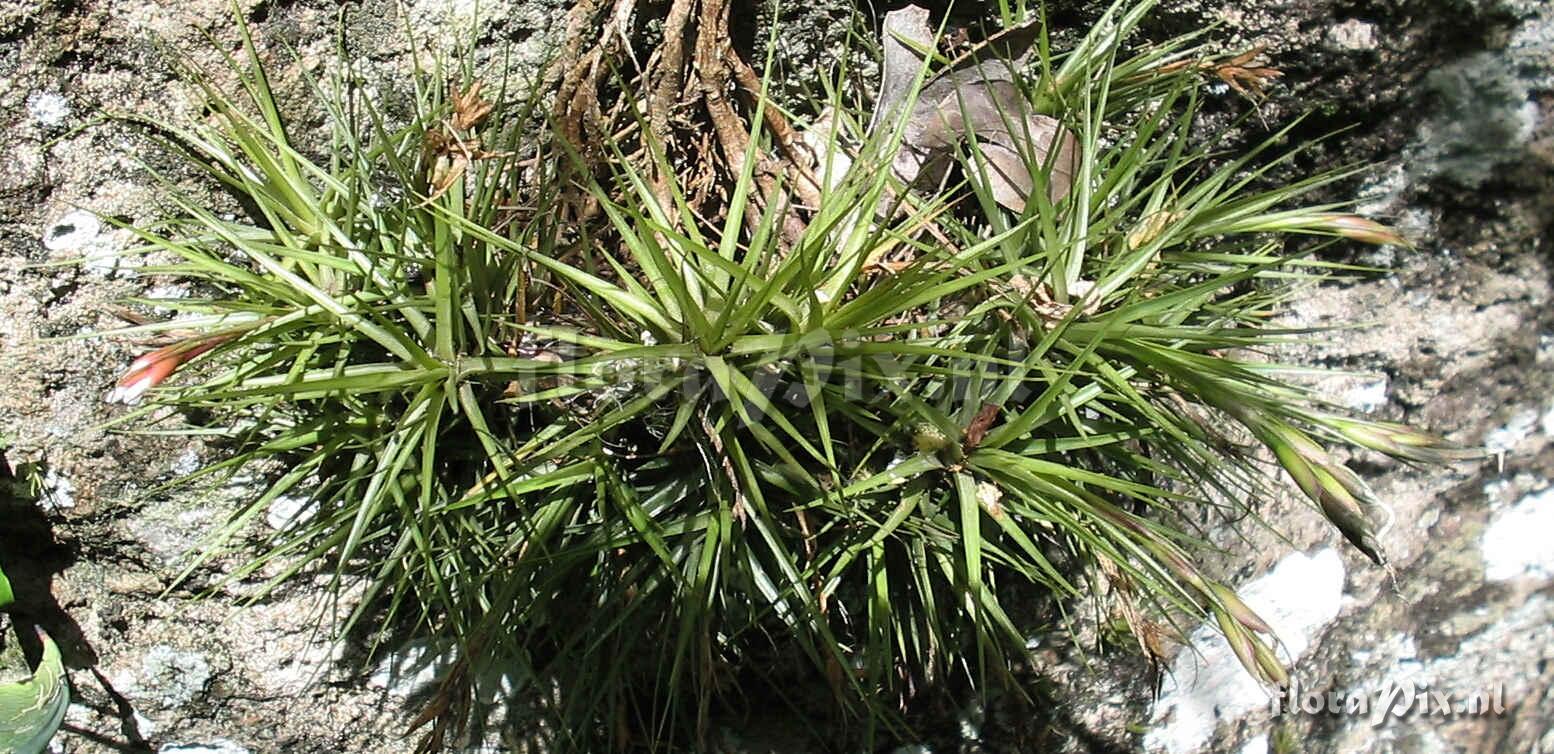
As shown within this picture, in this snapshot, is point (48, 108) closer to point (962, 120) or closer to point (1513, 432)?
point (962, 120)

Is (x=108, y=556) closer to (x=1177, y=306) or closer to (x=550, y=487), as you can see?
(x=550, y=487)

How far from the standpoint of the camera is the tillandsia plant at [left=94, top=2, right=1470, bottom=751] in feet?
2.68

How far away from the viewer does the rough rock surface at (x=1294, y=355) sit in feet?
3.52

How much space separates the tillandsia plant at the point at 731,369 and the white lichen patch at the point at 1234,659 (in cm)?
29

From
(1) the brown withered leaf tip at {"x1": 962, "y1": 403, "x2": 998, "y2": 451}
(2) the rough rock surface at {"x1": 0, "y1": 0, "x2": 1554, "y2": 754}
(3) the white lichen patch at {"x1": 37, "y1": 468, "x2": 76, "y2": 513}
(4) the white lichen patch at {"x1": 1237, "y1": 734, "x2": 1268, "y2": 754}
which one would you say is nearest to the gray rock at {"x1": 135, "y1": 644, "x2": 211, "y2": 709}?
(2) the rough rock surface at {"x1": 0, "y1": 0, "x2": 1554, "y2": 754}

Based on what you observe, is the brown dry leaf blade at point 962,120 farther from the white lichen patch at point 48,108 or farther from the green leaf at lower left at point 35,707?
the green leaf at lower left at point 35,707

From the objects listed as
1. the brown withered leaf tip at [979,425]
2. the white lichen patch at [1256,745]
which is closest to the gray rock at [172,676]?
the brown withered leaf tip at [979,425]

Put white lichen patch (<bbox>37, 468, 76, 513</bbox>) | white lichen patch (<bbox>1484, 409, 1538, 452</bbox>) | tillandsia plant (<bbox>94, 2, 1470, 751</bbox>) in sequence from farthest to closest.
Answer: white lichen patch (<bbox>1484, 409, 1538, 452</bbox>) → white lichen patch (<bbox>37, 468, 76, 513</bbox>) → tillandsia plant (<bbox>94, 2, 1470, 751</bbox>)

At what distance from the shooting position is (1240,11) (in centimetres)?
117

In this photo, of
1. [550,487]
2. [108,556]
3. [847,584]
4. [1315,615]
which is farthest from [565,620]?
[1315,615]

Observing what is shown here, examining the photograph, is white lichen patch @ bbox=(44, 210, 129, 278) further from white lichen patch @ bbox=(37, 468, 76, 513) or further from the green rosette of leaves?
the green rosette of leaves

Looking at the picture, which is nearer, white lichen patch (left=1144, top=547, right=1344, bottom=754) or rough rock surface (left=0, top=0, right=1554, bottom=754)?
rough rock surface (left=0, top=0, right=1554, bottom=754)

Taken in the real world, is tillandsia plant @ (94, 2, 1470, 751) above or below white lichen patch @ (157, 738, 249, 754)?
above

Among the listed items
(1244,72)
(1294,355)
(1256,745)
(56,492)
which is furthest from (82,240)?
(1256,745)
